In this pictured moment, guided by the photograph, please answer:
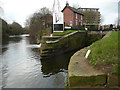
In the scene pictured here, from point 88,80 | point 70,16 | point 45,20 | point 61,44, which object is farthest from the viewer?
point 45,20

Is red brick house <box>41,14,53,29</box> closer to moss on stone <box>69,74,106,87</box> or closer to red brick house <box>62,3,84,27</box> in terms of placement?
red brick house <box>62,3,84,27</box>

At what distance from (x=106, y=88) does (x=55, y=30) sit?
16.5 m

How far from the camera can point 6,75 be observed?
9.05 meters

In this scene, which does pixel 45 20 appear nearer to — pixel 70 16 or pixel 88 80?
pixel 70 16

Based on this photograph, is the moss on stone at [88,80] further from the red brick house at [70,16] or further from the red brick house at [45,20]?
the red brick house at [45,20]

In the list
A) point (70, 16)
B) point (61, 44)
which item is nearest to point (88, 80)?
point (61, 44)

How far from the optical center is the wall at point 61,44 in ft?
47.1

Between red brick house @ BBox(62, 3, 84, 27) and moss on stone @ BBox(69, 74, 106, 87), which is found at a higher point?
red brick house @ BBox(62, 3, 84, 27)

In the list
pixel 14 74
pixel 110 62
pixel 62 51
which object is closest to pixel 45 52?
pixel 62 51

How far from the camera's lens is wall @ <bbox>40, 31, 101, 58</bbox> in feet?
47.1

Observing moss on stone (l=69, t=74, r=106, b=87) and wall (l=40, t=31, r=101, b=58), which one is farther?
wall (l=40, t=31, r=101, b=58)

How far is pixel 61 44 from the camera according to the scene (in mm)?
15930

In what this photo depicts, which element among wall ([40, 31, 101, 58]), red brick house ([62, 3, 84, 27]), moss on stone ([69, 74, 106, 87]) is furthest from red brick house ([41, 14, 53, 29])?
moss on stone ([69, 74, 106, 87])

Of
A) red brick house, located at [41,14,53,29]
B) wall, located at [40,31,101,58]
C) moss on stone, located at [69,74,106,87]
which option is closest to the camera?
moss on stone, located at [69,74,106,87]
